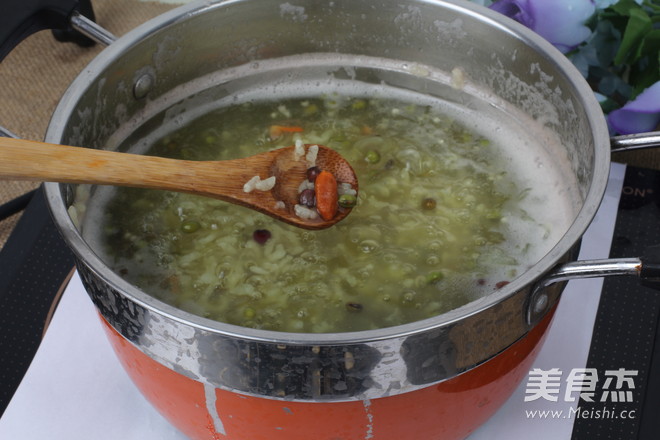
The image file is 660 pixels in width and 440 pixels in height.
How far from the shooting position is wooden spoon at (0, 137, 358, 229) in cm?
104

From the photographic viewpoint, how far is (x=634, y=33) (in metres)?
1.63

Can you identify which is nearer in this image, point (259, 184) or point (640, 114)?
point (259, 184)

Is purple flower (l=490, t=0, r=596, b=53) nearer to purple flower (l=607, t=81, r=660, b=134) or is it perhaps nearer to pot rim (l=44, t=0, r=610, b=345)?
purple flower (l=607, t=81, r=660, b=134)

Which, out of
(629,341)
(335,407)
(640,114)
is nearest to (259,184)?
(335,407)

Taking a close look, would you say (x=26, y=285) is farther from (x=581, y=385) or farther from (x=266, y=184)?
(x=581, y=385)

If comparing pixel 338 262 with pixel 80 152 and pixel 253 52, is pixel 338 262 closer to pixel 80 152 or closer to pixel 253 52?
pixel 80 152

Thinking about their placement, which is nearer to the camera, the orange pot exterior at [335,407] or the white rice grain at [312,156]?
the orange pot exterior at [335,407]

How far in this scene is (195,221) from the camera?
1308 mm

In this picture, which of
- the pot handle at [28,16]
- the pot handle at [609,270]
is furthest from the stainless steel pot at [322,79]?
the pot handle at [28,16]

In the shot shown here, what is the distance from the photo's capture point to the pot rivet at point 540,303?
1021 millimetres

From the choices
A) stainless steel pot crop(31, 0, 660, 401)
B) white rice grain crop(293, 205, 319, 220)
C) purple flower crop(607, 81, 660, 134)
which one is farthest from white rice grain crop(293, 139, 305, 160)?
purple flower crop(607, 81, 660, 134)

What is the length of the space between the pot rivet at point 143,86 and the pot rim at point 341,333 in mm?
108

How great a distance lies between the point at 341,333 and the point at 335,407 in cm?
16

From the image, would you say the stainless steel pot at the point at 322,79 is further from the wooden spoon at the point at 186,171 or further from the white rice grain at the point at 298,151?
the white rice grain at the point at 298,151
